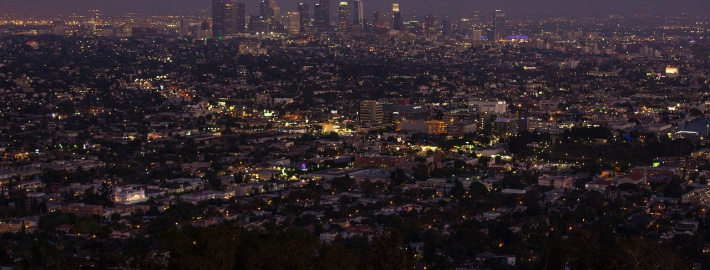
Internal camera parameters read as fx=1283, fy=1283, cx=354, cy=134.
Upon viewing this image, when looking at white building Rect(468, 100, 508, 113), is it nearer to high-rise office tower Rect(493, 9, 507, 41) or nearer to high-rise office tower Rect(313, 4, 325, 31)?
high-rise office tower Rect(313, 4, 325, 31)

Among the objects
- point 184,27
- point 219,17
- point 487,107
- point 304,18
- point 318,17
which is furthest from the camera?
point 318,17

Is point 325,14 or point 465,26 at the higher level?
point 325,14

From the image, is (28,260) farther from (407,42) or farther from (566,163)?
(407,42)


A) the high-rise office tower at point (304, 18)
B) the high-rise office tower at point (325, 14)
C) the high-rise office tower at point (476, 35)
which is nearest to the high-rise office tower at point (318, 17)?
the high-rise office tower at point (325, 14)

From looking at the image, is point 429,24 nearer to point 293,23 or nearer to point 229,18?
point 293,23

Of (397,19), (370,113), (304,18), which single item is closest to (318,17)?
(304,18)

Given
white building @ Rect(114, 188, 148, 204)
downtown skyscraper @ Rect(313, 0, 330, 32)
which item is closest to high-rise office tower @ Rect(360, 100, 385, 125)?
white building @ Rect(114, 188, 148, 204)

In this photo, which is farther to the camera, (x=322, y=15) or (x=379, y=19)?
(x=379, y=19)

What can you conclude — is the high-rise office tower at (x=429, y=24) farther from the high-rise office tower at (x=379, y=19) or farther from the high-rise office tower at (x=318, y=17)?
the high-rise office tower at (x=318, y=17)
